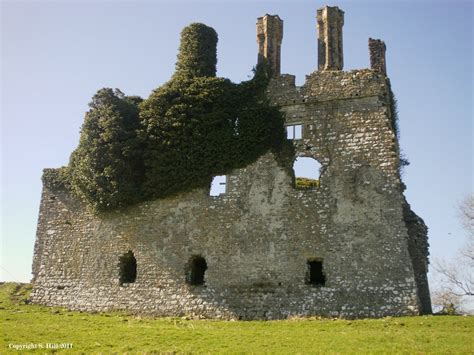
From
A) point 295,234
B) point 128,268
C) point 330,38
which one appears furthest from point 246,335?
point 330,38

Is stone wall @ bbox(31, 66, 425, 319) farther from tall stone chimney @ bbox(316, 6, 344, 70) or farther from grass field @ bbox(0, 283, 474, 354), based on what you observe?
grass field @ bbox(0, 283, 474, 354)

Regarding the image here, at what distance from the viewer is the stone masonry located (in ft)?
65.7

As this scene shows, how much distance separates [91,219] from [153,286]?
508cm

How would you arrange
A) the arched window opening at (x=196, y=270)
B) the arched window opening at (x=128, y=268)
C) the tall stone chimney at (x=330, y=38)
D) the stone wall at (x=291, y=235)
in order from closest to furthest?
the stone wall at (x=291, y=235), the arched window opening at (x=196, y=270), the tall stone chimney at (x=330, y=38), the arched window opening at (x=128, y=268)

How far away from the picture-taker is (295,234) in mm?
21234

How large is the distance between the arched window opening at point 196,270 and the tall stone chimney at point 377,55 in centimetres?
1095

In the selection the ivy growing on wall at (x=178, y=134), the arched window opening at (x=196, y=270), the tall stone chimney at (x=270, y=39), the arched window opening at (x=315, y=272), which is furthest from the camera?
the tall stone chimney at (x=270, y=39)

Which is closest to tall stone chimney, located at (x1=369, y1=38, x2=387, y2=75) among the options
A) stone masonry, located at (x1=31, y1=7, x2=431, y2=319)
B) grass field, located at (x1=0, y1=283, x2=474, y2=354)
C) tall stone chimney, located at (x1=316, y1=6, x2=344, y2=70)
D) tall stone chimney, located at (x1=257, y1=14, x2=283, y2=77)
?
stone masonry, located at (x1=31, y1=7, x2=431, y2=319)

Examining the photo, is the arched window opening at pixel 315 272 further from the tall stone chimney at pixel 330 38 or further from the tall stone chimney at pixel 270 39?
the tall stone chimney at pixel 270 39

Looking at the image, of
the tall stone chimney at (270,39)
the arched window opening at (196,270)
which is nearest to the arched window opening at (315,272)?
the arched window opening at (196,270)

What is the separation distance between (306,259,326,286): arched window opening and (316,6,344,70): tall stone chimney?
8.42 meters

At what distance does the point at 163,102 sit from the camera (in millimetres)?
24438

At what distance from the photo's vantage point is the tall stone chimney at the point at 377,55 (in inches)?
894

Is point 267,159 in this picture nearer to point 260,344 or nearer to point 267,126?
point 267,126
